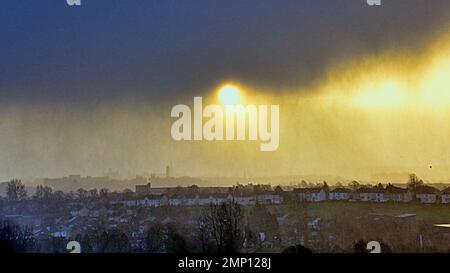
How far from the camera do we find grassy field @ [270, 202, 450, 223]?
2863 millimetres

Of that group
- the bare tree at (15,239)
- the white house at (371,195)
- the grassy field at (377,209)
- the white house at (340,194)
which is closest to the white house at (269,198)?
the grassy field at (377,209)

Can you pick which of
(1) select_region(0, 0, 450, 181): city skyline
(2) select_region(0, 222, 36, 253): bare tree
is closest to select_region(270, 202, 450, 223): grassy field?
(1) select_region(0, 0, 450, 181): city skyline

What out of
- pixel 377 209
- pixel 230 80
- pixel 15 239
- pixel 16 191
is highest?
pixel 230 80

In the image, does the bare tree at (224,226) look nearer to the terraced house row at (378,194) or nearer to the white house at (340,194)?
the terraced house row at (378,194)

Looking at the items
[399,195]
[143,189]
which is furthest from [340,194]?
[143,189]

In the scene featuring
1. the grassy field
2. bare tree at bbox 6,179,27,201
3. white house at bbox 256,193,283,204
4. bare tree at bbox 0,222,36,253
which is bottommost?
bare tree at bbox 0,222,36,253

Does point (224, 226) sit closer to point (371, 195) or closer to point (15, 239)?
point (371, 195)

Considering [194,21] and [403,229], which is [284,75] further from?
[403,229]

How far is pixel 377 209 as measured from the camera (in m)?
2.86

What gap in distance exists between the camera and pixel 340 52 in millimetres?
2898

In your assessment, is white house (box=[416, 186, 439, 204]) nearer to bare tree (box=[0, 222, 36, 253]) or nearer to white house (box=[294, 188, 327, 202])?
white house (box=[294, 188, 327, 202])

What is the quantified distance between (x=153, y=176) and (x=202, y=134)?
384mm

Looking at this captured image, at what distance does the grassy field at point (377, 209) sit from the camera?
2.86 metres
